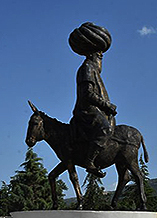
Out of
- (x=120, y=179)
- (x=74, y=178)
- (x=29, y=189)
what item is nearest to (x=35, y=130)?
(x=74, y=178)

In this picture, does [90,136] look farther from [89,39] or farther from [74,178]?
[89,39]

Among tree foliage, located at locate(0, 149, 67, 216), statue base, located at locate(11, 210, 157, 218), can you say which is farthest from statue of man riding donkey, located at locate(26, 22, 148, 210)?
tree foliage, located at locate(0, 149, 67, 216)

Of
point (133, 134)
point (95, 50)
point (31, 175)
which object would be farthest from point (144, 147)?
point (31, 175)

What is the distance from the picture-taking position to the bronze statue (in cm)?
764

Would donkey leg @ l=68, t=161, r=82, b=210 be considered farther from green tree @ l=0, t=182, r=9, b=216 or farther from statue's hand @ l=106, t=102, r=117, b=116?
green tree @ l=0, t=182, r=9, b=216

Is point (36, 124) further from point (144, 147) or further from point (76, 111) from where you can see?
point (144, 147)

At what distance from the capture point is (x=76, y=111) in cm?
806

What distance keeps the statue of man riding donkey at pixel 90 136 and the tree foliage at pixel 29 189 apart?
14156 millimetres

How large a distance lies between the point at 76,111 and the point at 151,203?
58.6 feet

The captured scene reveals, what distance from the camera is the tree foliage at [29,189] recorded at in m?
22.1

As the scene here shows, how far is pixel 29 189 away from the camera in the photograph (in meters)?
22.5

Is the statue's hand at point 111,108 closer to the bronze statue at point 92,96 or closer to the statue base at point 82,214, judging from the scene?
the bronze statue at point 92,96

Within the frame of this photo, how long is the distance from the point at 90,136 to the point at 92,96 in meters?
0.75

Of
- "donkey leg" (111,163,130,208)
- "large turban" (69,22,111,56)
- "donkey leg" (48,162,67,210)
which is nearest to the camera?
"donkey leg" (48,162,67,210)
